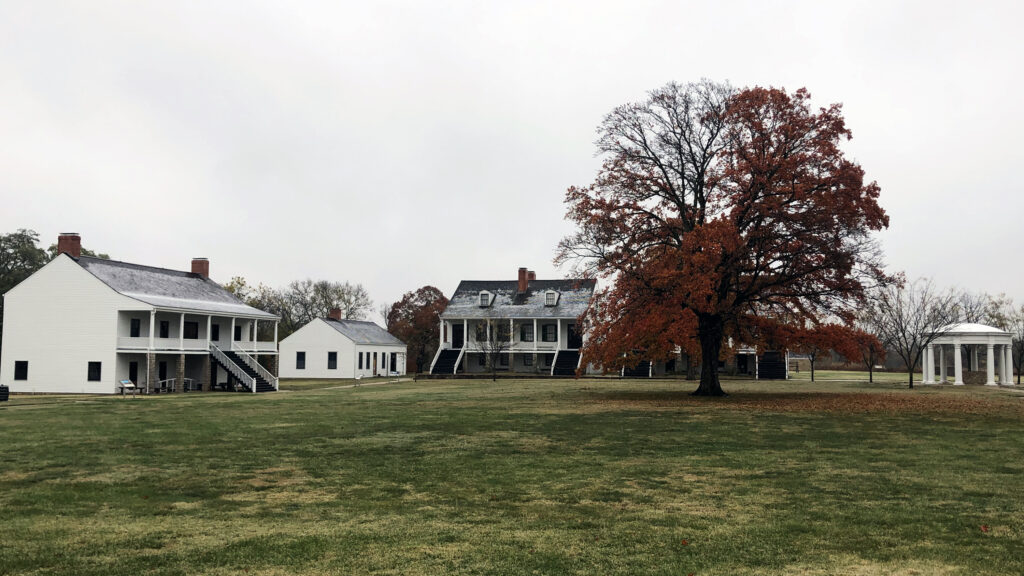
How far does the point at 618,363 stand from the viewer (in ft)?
105

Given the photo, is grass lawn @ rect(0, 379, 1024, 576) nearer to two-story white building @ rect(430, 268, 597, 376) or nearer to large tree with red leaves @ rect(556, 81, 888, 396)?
large tree with red leaves @ rect(556, 81, 888, 396)

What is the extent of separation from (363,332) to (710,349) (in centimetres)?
4465

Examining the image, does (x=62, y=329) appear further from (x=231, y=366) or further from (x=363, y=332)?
(x=363, y=332)

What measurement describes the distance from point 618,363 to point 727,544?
24.1m

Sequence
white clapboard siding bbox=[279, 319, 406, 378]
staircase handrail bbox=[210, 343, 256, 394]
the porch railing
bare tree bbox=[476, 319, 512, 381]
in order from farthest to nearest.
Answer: white clapboard siding bbox=[279, 319, 406, 378] < bare tree bbox=[476, 319, 512, 381] < the porch railing < staircase handrail bbox=[210, 343, 256, 394]

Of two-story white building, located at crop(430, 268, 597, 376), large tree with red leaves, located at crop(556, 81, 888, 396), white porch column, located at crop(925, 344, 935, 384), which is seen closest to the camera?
large tree with red leaves, located at crop(556, 81, 888, 396)

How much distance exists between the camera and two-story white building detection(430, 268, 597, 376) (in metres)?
65.6

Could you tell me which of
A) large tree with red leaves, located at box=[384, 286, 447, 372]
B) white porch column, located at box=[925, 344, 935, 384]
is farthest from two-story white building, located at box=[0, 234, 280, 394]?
white porch column, located at box=[925, 344, 935, 384]

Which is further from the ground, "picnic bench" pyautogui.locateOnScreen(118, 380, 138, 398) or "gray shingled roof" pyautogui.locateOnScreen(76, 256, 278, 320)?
"gray shingled roof" pyautogui.locateOnScreen(76, 256, 278, 320)

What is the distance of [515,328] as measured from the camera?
226 ft

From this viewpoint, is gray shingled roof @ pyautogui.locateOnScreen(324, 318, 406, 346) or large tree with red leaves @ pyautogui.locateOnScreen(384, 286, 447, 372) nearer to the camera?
gray shingled roof @ pyautogui.locateOnScreen(324, 318, 406, 346)

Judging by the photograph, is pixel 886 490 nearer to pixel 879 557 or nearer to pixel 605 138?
pixel 879 557

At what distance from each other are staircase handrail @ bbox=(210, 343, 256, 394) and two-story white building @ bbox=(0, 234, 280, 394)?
58 mm

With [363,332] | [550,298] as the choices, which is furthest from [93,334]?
[550,298]
